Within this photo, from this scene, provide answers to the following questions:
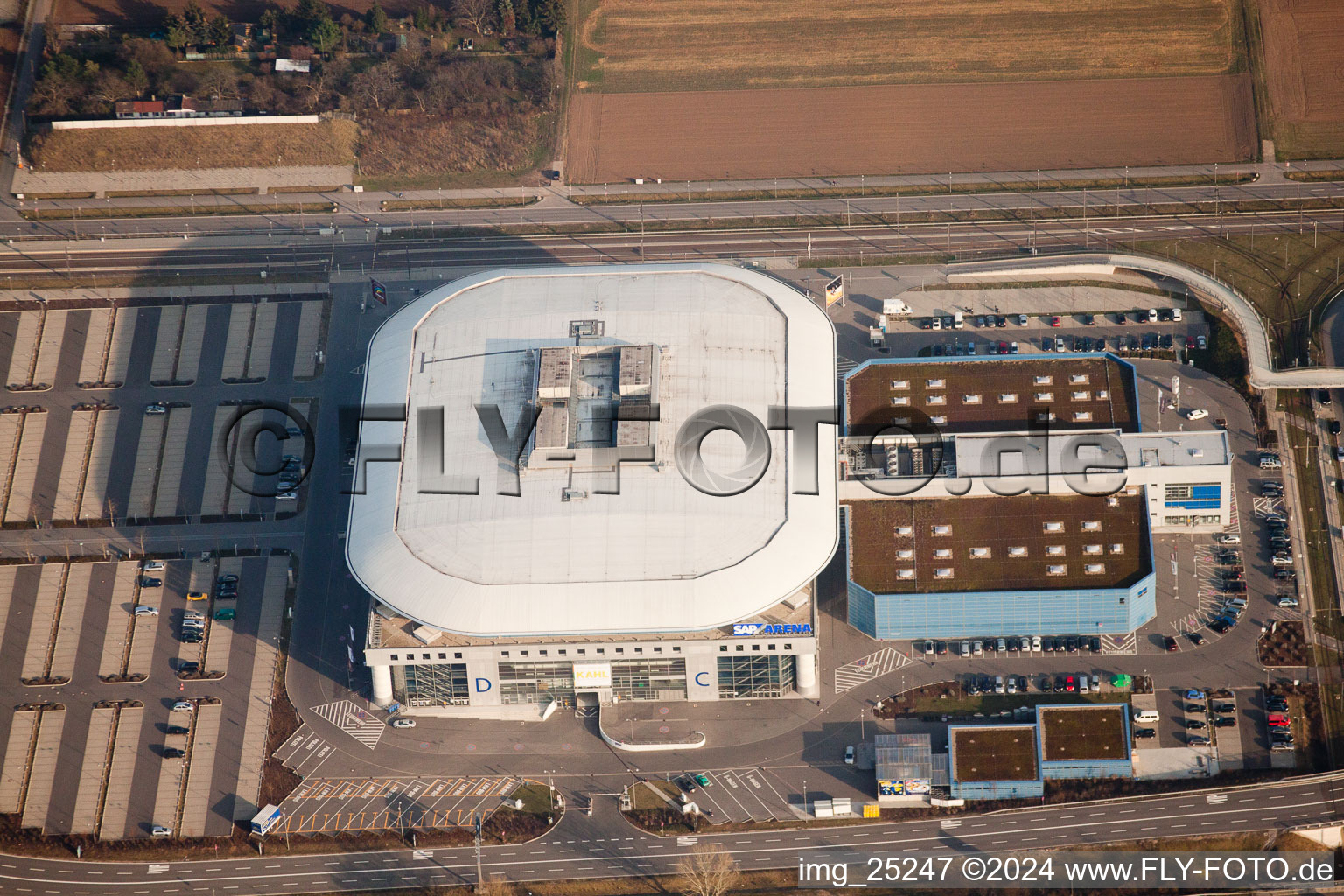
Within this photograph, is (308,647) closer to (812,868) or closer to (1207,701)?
(812,868)

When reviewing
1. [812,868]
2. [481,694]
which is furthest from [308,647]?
[812,868]

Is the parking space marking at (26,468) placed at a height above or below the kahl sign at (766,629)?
above

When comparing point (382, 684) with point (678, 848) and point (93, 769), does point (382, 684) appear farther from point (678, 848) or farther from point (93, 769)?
point (678, 848)

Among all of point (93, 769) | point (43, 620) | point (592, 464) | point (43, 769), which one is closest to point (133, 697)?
point (93, 769)

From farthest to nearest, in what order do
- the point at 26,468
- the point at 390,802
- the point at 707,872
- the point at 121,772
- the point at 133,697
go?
the point at 26,468 < the point at 133,697 < the point at 121,772 < the point at 390,802 < the point at 707,872

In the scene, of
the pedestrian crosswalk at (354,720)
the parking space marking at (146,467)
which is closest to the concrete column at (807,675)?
the pedestrian crosswalk at (354,720)

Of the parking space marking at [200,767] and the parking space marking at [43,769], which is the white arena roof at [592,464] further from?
the parking space marking at [43,769]
